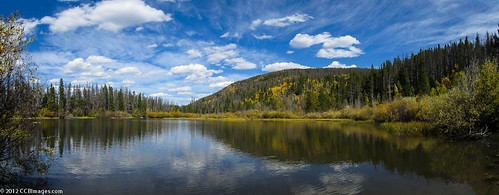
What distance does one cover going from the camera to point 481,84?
2419cm

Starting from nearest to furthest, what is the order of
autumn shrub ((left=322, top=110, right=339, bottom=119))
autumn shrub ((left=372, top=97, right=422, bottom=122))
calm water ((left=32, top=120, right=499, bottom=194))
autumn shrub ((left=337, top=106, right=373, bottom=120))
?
calm water ((left=32, top=120, right=499, bottom=194)), autumn shrub ((left=372, top=97, right=422, bottom=122)), autumn shrub ((left=337, top=106, right=373, bottom=120)), autumn shrub ((left=322, top=110, right=339, bottom=119))

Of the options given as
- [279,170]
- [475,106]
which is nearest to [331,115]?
[475,106]

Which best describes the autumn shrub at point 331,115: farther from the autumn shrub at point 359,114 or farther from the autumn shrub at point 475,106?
the autumn shrub at point 475,106

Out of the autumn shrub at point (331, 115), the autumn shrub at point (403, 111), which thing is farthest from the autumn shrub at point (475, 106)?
the autumn shrub at point (331, 115)

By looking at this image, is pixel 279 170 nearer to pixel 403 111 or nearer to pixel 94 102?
pixel 403 111

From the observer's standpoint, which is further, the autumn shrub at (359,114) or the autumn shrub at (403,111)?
the autumn shrub at (359,114)

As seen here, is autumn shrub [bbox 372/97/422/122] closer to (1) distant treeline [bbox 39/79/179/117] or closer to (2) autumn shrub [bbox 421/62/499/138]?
(2) autumn shrub [bbox 421/62/499/138]

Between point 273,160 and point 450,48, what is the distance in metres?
132

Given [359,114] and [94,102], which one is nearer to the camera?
[359,114]

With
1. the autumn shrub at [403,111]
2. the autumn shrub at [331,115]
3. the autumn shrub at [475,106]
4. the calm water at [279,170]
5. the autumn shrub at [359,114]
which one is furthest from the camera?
the autumn shrub at [331,115]

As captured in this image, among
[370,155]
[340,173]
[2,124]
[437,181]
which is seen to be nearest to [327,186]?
[340,173]

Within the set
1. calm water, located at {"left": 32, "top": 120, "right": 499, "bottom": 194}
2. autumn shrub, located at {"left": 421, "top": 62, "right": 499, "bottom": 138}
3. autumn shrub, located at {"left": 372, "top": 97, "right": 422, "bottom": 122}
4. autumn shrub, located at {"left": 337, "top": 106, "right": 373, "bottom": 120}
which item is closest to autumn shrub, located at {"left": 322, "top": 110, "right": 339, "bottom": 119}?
autumn shrub, located at {"left": 337, "top": 106, "right": 373, "bottom": 120}

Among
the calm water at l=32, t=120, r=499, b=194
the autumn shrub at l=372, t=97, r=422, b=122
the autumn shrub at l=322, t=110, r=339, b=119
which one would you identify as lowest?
the calm water at l=32, t=120, r=499, b=194

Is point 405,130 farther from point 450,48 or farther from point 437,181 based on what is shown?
point 450,48
